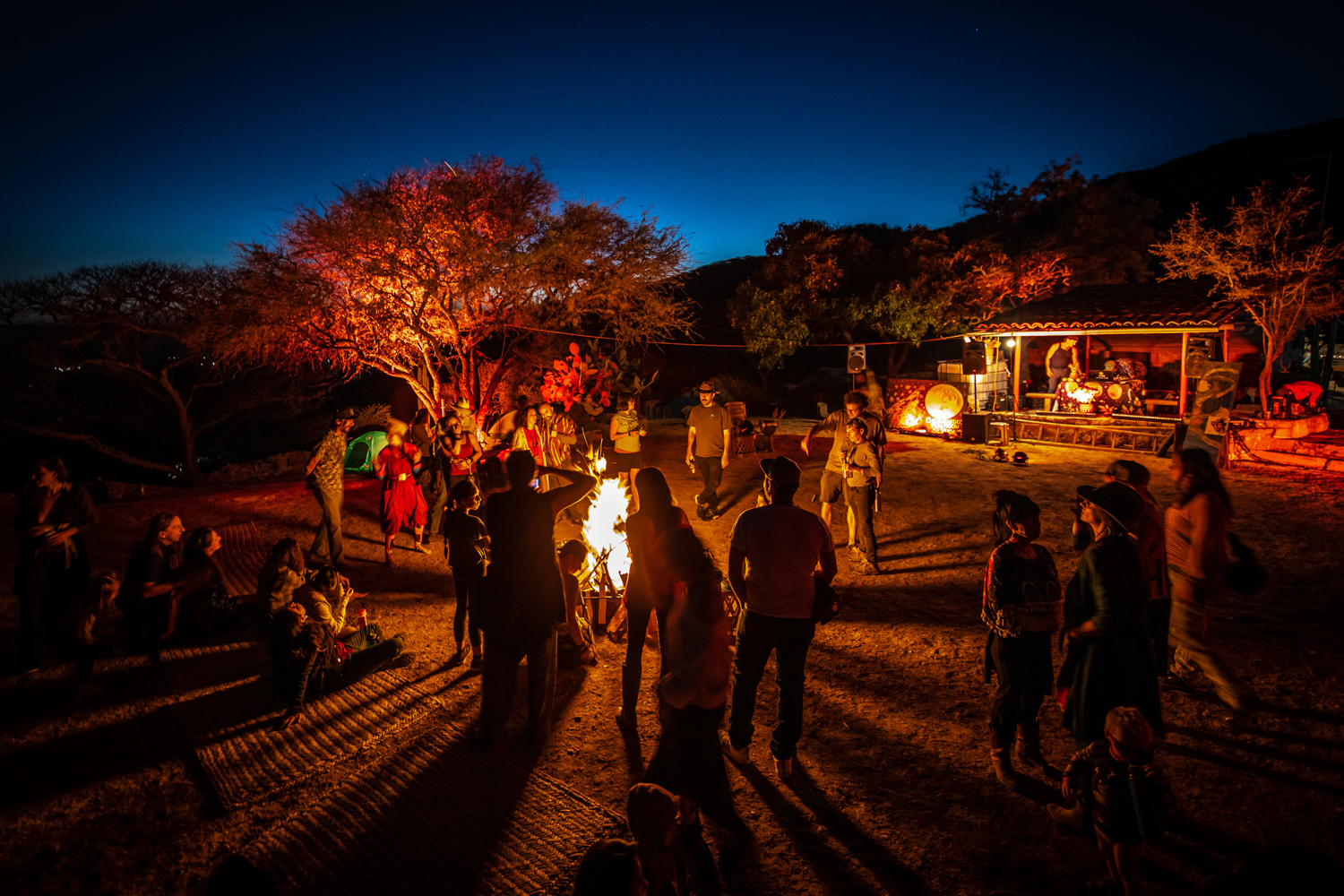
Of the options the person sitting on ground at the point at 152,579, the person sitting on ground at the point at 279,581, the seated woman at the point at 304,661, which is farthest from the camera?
the person sitting on ground at the point at 152,579

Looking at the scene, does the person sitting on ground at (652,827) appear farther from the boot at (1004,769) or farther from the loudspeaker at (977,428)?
the loudspeaker at (977,428)

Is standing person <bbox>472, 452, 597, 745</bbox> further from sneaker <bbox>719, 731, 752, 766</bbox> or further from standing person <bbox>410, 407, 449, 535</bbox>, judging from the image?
standing person <bbox>410, 407, 449, 535</bbox>

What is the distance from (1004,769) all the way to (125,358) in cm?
2066

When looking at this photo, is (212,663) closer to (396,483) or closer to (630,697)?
(396,483)

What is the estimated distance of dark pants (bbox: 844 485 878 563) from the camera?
7.00 metres

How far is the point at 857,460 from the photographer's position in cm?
685

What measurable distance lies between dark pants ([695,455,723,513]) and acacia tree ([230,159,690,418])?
6.08 metres

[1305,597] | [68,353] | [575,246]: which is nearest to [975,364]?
[575,246]

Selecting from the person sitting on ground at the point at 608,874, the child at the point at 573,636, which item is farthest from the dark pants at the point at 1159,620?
the child at the point at 573,636

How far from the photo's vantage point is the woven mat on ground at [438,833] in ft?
10.2

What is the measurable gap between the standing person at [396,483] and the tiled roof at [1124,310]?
15.7 m

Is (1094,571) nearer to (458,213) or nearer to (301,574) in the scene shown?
(301,574)

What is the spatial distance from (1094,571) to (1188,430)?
16258 mm

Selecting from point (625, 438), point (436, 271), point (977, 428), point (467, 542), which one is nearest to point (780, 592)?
point (467, 542)
